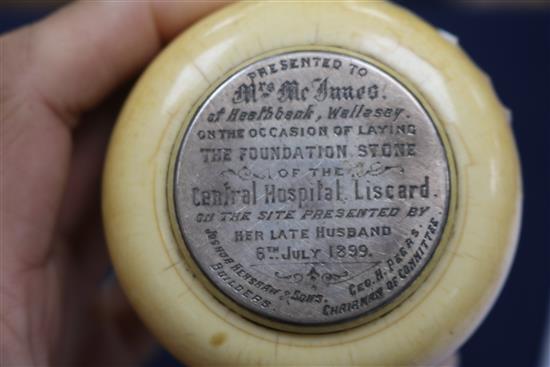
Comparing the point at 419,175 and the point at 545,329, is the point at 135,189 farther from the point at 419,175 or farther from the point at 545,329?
the point at 545,329

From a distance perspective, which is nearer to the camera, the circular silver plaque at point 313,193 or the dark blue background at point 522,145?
the circular silver plaque at point 313,193

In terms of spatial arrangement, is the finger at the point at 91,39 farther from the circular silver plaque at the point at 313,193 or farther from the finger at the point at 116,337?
the finger at the point at 116,337

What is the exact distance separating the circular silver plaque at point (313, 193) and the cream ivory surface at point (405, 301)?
1cm

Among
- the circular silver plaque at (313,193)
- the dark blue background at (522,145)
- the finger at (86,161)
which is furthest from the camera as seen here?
the dark blue background at (522,145)

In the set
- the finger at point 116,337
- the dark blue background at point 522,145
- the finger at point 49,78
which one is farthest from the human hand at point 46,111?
the dark blue background at point 522,145

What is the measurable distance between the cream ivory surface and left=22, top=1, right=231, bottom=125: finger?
0.29ft

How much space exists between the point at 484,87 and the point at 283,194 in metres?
0.18

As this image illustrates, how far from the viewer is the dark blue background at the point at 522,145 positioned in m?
0.85

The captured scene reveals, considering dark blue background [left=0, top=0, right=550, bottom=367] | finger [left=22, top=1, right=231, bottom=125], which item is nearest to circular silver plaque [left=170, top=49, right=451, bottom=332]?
finger [left=22, top=1, right=231, bottom=125]

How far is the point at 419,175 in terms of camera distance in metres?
0.44

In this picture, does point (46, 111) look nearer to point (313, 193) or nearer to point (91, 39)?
point (91, 39)

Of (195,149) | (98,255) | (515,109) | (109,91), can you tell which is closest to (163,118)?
(195,149)

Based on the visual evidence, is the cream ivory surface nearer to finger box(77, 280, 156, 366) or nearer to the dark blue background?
finger box(77, 280, 156, 366)

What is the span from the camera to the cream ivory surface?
1.45ft
